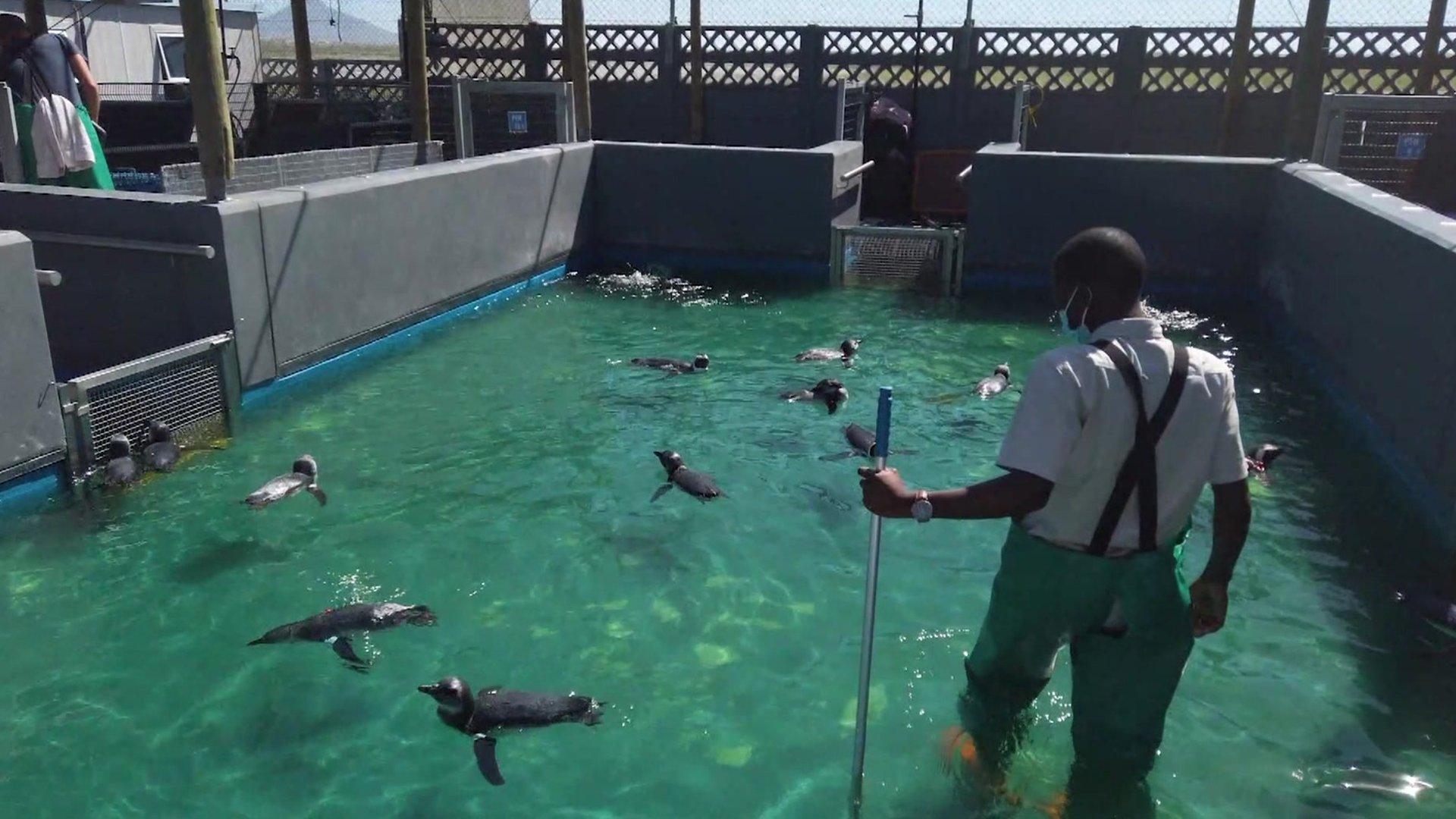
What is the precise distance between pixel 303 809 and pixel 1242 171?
10956mm

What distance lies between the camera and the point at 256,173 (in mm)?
10641

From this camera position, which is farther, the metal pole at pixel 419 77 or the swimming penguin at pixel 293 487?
the metal pole at pixel 419 77

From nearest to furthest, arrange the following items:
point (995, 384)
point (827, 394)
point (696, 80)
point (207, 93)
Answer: point (207, 93) → point (827, 394) → point (995, 384) → point (696, 80)

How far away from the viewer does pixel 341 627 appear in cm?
496

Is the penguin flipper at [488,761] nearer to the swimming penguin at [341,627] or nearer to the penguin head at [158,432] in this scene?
the swimming penguin at [341,627]

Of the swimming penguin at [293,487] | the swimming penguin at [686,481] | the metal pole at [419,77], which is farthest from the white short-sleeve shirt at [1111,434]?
the metal pole at [419,77]

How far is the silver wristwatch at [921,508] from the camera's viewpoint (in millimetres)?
3061

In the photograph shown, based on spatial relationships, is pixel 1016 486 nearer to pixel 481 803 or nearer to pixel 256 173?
pixel 481 803

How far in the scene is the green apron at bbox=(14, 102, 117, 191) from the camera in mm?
8578

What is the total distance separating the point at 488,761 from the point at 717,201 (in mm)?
9751

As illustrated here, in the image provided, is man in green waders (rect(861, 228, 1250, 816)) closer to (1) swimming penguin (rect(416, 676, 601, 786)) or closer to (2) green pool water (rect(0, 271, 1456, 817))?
(2) green pool water (rect(0, 271, 1456, 817))

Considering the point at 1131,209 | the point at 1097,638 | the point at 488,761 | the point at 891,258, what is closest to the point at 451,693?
the point at 488,761

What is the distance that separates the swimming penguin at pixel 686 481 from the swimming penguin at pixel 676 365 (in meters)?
2.17

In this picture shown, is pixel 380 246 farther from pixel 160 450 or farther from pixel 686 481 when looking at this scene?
pixel 686 481
